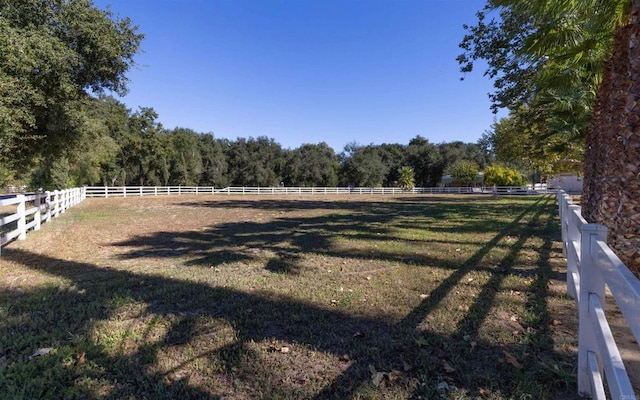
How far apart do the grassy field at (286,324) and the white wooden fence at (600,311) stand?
416 mm

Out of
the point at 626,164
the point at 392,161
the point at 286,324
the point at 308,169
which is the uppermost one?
the point at 392,161

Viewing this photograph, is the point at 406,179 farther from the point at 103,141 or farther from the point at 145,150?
the point at 103,141

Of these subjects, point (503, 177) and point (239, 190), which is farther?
point (503, 177)

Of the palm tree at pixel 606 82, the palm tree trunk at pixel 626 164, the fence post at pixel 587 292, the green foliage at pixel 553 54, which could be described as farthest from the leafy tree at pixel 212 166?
the fence post at pixel 587 292

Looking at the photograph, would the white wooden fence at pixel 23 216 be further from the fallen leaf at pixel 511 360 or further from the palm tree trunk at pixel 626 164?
the palm tree trunk at pixel 626 164

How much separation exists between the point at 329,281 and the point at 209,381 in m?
2.79

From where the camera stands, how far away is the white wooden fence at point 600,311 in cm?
156

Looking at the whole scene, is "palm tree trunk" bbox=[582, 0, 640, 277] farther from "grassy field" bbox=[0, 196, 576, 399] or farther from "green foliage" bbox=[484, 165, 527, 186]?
"green foliage" bbox=[484, 165, 527, 186]

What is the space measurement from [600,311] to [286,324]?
2.82m

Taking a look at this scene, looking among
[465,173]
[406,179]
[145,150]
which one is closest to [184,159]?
[145,150]

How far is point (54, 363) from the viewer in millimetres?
3027

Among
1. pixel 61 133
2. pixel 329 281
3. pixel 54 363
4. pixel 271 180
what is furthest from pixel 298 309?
pixel 271 180

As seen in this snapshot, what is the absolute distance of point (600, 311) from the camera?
221cm

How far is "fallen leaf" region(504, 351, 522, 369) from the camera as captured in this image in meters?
3.02
